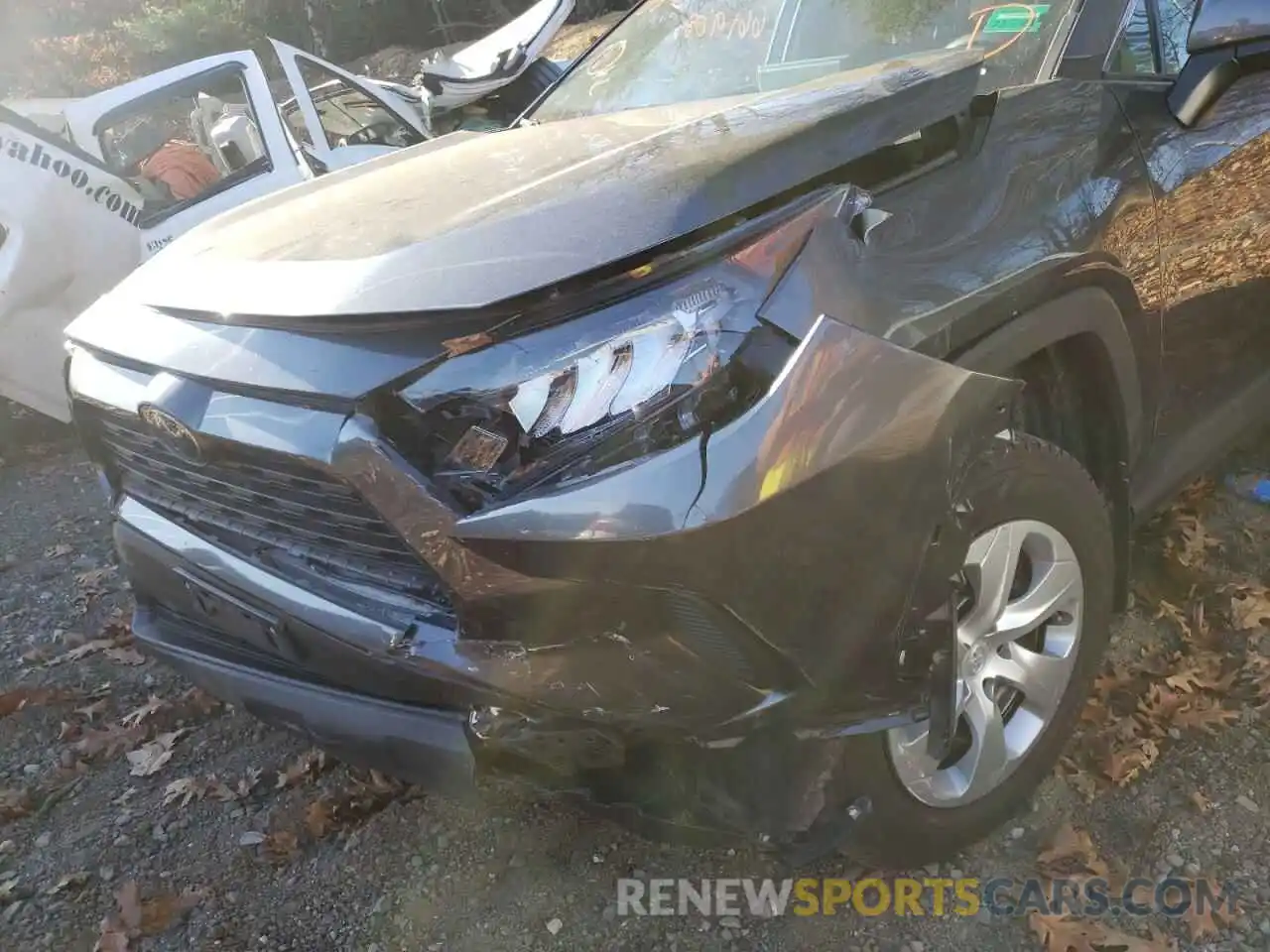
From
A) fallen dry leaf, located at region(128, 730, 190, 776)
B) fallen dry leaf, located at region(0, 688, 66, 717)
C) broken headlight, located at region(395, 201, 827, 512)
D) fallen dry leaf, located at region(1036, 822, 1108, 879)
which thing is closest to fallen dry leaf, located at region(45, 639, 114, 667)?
fallen dry leaf, located at region(0, 688, 66, 717)

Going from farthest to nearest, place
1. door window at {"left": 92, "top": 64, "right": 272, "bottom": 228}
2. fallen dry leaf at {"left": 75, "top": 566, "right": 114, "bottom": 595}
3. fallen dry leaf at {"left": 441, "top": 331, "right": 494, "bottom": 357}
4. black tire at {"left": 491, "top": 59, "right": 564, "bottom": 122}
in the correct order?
1. black tire at {"left": 491, "top": 59, "right": 564, "bottom": 122}
2. door window at {"left": 92, "top": 64, "right": 272, "bottom": 228}
3. fallen dry leaf at {"left": 75, "top": 566, "right": 114, "bottom": 595}
4. fallen dry leaf at {"left": 441, "top": 331, "right": 494, "bottom": 357}

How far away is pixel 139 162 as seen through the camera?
6.65 m

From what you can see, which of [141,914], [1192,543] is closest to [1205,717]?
[1192,543]

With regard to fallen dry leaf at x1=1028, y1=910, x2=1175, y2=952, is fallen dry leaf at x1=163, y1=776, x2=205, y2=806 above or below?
above

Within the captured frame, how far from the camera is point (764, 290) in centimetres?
177

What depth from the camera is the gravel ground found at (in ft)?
8.00

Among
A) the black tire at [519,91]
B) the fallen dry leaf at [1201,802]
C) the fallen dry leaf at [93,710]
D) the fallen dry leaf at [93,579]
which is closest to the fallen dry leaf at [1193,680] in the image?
the fallen dry leaf at [1201,802]

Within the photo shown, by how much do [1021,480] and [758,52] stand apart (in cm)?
155

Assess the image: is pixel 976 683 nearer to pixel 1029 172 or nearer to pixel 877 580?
pixel 877 580

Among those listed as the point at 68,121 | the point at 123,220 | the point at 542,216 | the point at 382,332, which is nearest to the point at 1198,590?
the point at 542,216
